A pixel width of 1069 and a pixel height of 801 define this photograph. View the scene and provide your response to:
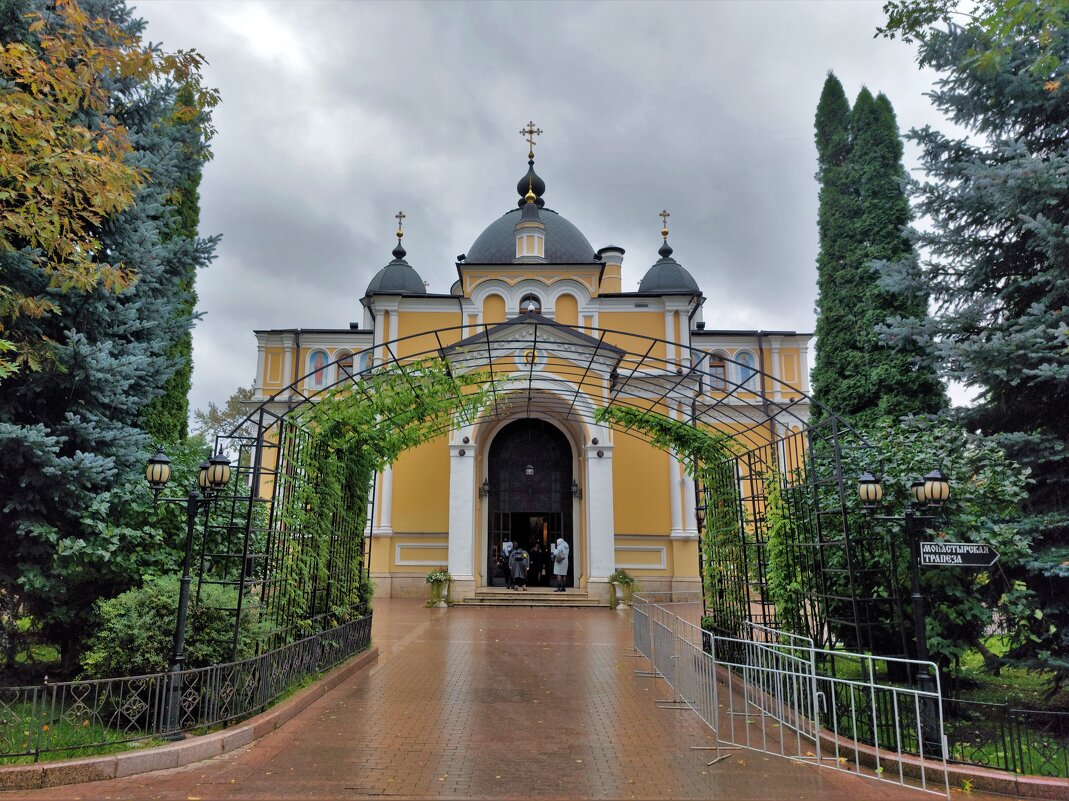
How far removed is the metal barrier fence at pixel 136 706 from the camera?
616cm

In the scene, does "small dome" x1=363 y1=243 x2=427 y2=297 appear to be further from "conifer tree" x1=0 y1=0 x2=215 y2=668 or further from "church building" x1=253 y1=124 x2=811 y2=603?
"conifer tree" x1=0 y1=0 x2=215 y2=668

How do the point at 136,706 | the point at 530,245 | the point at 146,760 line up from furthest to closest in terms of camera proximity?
the point at 530,245 < the point at 136,706 < the point at 146,760

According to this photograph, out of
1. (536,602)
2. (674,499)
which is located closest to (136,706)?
(536,602)

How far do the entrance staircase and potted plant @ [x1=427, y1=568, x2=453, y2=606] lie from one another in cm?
59

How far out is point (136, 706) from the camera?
22.1 feet

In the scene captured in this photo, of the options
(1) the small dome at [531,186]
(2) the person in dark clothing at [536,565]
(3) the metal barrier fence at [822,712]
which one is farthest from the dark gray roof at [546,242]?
(3) the metal barrier fence at [822,712]

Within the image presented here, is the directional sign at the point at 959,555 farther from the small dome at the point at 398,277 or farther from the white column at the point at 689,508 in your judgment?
the small dome at the point at 398,277

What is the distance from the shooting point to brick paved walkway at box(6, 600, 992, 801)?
587 cm

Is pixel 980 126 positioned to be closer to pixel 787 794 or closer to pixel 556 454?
pixel 787 794

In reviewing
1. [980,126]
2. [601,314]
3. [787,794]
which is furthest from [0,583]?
[601,314]

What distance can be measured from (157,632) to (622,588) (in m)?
15.3

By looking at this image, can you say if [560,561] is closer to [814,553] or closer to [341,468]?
[341,468]

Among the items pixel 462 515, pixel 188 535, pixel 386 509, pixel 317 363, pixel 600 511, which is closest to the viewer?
pixel 188 535

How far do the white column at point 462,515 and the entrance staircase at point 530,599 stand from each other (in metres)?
0.67
